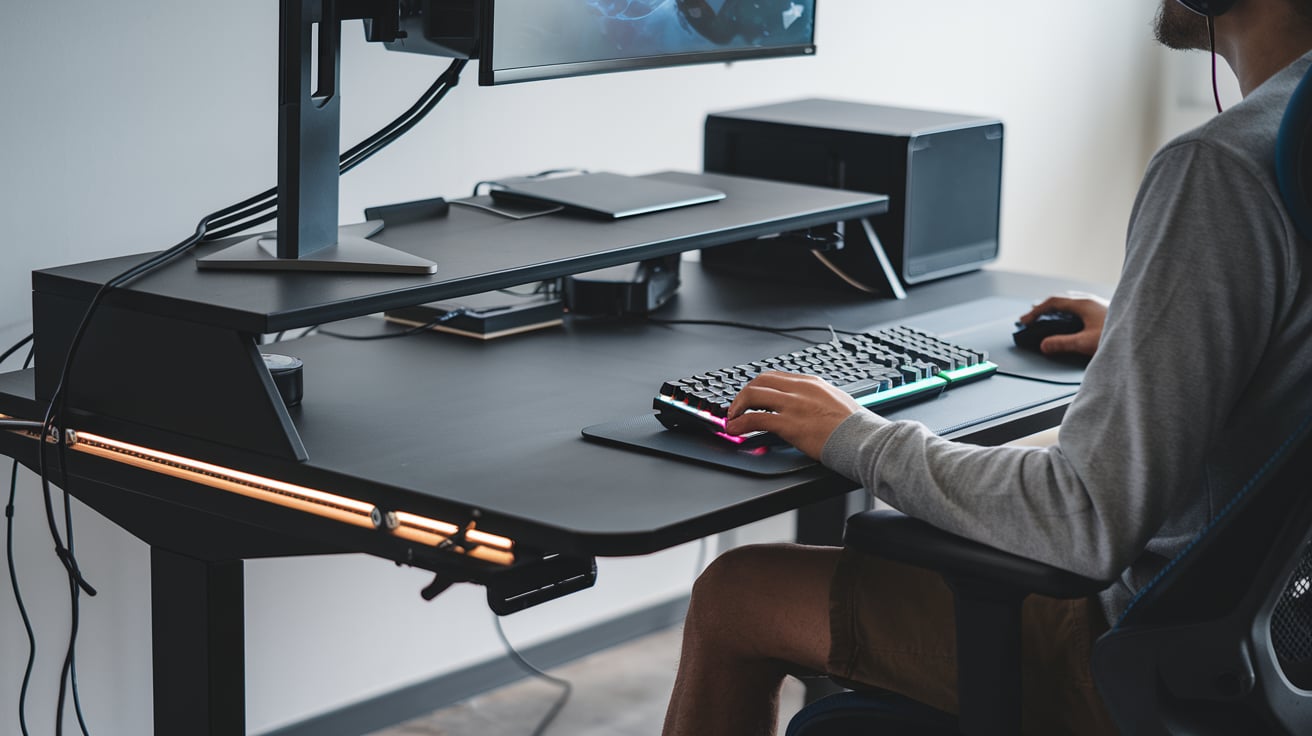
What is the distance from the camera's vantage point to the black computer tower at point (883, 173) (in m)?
1.98

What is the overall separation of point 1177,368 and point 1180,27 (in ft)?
1.43

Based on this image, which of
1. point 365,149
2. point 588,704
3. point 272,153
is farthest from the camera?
point 588,704

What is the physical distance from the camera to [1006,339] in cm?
175

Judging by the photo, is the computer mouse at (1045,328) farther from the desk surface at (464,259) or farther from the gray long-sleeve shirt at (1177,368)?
the gray long-sleeve shirt at (1177,368)

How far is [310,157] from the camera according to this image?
1.39 meters

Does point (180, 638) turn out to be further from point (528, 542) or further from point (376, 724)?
point (376, 724)

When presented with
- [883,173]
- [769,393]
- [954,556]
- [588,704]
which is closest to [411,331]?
[769,393]

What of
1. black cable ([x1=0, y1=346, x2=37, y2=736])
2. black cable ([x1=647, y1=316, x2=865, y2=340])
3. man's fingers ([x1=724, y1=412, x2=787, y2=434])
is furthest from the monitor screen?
black cable ([x1=0, y1=346, x2=37, y2=736])

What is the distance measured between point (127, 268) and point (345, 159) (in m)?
0.27

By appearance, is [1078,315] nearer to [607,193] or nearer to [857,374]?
[857,374]

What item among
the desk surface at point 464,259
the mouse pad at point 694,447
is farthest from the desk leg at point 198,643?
the mouse pad at point 694,447

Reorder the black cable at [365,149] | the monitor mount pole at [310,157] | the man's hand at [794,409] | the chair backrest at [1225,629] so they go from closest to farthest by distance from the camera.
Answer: the chair backrest at [1225,629] → the man's hand at [794,409] → the monitor mount pole at [310,157] → the black cable at [365,149]

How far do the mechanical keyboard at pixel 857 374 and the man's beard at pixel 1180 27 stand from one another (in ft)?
1.23

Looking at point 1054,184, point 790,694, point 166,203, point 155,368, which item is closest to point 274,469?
point 155,368
